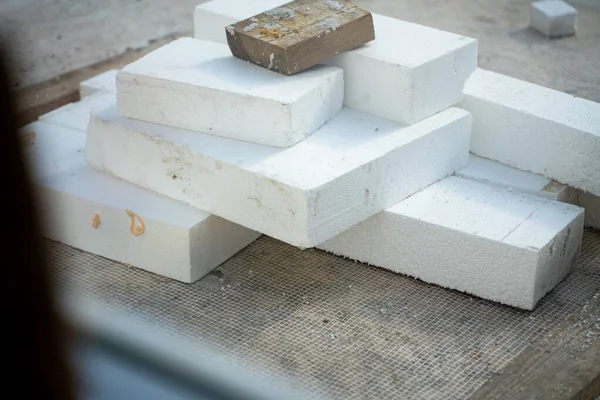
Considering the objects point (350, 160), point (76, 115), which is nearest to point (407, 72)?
point (350, 160)

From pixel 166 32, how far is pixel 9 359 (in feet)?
14.4

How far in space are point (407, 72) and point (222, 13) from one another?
94 centimetres

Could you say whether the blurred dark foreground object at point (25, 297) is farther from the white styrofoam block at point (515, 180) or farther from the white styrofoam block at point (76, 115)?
the white styrofoam block at point (76, 115)

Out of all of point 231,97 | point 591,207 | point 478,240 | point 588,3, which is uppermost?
point 231,97

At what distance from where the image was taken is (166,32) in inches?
180

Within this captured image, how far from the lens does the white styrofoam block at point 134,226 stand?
8.69 feet

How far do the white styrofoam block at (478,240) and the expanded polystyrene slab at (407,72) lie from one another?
30 cm

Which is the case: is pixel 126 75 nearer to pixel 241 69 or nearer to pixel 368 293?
pixel 241 69

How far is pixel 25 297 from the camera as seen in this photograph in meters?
0.35

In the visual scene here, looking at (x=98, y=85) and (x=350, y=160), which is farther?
(x=98, y=85)

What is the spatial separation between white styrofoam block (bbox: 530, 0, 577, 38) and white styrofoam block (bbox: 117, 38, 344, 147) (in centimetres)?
191

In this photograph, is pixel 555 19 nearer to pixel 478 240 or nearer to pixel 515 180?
pixel 515 180

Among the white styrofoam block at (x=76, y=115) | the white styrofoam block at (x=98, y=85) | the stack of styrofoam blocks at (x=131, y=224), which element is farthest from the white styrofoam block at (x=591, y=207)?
the white styrofoam block at (x=98, y=85)

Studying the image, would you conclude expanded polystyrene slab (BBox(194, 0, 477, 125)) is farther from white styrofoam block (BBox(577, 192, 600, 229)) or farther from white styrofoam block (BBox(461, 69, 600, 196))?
white styrofoam block (BBox(577, 192, 600, 229))
